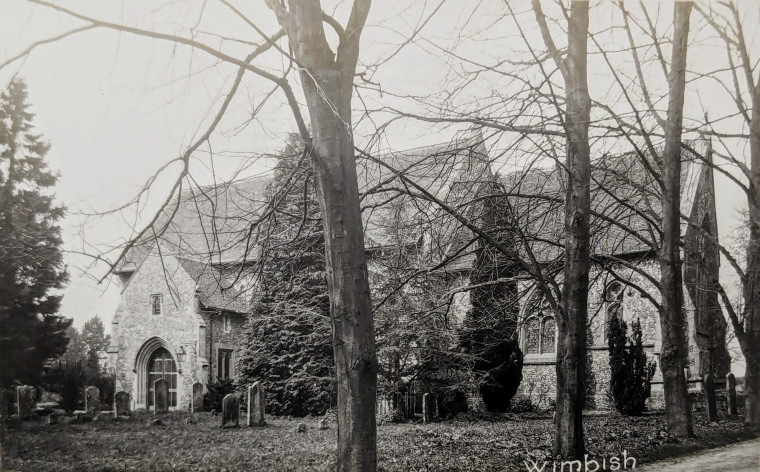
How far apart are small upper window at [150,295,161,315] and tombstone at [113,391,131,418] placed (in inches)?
287

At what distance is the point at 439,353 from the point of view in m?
17.4

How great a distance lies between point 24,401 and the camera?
8.29 metres

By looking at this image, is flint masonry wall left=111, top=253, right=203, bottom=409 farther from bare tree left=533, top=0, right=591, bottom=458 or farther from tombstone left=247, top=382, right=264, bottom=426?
bare tree left=533, top=0, right=591, bottom=458

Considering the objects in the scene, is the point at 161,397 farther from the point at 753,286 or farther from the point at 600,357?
the point at 753,286

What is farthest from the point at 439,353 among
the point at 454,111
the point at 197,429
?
the point at 454,111

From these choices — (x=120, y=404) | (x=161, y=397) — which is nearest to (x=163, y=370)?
(x=161, y=397)

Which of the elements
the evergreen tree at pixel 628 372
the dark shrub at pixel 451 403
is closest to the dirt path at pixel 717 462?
the evergreen tree at pixel 628 372

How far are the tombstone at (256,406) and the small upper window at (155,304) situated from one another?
10.3 m

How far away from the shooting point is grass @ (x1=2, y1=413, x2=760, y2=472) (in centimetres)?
812

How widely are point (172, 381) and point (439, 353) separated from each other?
520 inches

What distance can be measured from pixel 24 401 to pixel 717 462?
Answer: 8.73 metres

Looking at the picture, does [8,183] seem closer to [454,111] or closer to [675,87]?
[454,111]

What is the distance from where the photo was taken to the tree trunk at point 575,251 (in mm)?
7551

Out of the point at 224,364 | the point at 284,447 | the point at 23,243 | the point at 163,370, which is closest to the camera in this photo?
the point at 23,243
